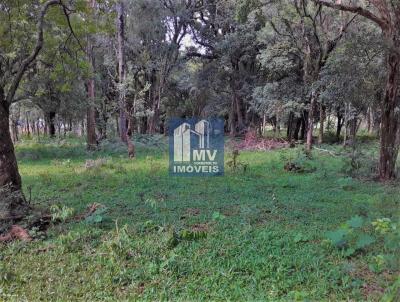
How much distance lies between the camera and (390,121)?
765 cm

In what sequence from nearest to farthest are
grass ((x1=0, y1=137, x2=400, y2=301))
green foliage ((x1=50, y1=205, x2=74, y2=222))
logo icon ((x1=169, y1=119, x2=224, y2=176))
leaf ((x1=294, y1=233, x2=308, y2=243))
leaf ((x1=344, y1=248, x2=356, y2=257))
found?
grass ((x1=0, y1=137, x2=400, y2=301)), leaf ((x1=344, y1=248, x2=356, y2=257)), leaf ((x1=294, y1=233, x2=308, y2=243)), green foliage ((x1=50, y1=205, x2=74, y2=222)), logo icon ((x1=169, y1=119, x2=224, y2=176))

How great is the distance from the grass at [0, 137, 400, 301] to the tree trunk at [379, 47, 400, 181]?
2.61ft

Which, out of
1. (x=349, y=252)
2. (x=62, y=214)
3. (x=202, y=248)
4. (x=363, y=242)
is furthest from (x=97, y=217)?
(x=363, y=242)

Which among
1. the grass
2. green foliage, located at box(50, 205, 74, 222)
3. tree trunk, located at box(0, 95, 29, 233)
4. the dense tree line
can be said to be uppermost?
the dense tree line

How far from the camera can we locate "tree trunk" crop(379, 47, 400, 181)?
24.6ft

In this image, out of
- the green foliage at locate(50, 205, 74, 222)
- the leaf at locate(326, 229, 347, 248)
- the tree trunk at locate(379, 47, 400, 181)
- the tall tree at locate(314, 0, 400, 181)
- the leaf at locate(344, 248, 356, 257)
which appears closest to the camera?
the leaf at locate(344, 248, 356, 257)

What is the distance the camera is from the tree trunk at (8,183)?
4.75 meters

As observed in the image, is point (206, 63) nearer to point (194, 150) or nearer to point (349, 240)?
point (194, 150)

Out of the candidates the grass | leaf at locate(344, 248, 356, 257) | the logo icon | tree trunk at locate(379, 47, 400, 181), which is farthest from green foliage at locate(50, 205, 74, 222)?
tree trunk at locate(379, 47, 400, 181)

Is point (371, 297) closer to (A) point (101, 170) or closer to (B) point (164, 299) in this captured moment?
(B) point (164, 299)

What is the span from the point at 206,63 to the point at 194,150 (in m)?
13.9

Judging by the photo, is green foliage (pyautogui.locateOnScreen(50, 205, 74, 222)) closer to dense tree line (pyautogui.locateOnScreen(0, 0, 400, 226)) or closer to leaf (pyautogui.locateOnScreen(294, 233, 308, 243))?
dense tree line (pyautogui.locateOnScreen(0, 0, 400, 226))

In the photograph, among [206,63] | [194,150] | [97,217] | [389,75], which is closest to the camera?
[97,217]

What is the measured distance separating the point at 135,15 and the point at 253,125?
30.0 feet
